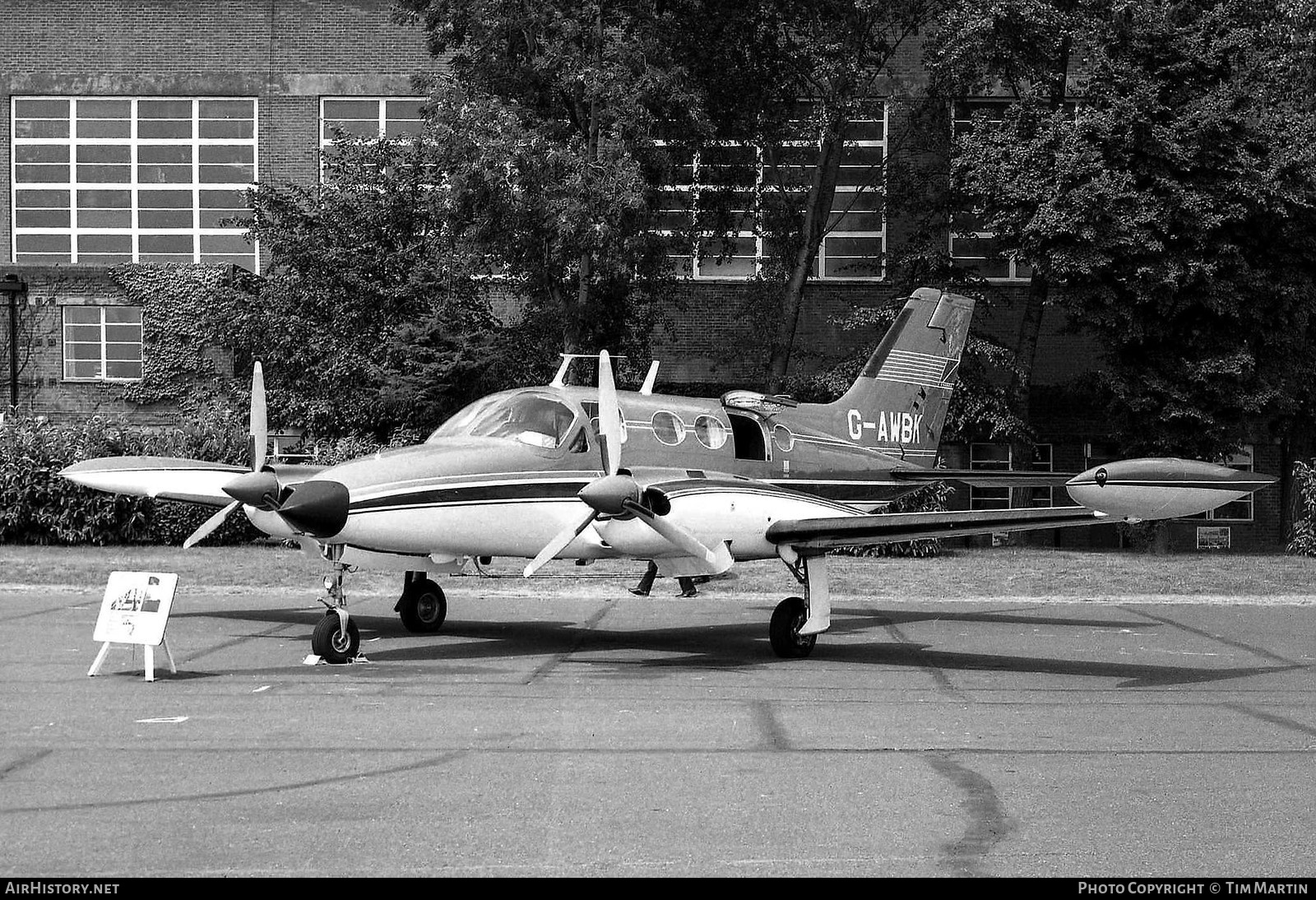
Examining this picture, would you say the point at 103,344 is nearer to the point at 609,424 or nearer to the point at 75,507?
the point at 75,507

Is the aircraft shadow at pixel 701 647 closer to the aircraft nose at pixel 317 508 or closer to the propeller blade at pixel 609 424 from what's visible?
the aircraft nose at pixel 317 508

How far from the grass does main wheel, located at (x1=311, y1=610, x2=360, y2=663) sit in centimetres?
734

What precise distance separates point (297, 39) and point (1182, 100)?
22.8m

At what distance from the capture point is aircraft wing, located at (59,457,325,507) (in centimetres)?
1817

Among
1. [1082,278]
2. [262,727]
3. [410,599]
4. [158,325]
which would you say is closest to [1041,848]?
[262,727]

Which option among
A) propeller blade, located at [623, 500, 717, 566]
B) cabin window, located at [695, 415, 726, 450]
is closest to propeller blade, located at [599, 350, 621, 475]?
propeller blade, located at [623, 500, 717, 566]

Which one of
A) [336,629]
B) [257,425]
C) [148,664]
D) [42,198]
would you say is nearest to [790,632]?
[336,629]

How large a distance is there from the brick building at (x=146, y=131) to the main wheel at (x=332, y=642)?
2605 cm

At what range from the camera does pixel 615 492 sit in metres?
14.1

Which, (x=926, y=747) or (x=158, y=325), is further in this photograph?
(x=158, y=325)

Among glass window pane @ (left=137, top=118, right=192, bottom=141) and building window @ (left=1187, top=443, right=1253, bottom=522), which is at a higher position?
glass window pane @ (left=137, top=118, right=192, bottom=141)

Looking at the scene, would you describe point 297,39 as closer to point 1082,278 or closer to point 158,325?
point 158,325

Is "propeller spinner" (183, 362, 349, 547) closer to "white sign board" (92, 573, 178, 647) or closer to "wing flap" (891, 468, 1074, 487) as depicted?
"white sign board" (92, 573, 178, 647)

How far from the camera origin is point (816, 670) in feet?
49.1
